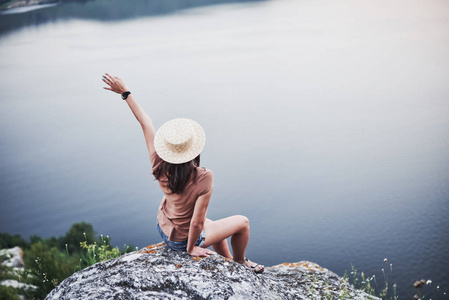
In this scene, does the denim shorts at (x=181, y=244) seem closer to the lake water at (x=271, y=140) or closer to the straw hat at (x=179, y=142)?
the straw hat at (x=179, y=142)

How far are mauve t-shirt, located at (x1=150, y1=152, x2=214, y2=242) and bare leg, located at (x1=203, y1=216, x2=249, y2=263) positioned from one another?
24 centimetres

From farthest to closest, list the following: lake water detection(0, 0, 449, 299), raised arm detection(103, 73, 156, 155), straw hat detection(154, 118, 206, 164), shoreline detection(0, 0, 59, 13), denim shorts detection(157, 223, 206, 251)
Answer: shoreline detection(0, 0, 59, 13), lake water detection(0, 0, 449, 299), raised arm detection(103, 73, 156, 155), denim shorts detection(157, 223, 206, 251), straw hat detection(154, 118, 206, 164)

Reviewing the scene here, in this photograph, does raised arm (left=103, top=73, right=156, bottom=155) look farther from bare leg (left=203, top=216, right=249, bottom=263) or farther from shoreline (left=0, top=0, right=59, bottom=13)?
shoreline (left=0, top=0, right=59, bottom=13)

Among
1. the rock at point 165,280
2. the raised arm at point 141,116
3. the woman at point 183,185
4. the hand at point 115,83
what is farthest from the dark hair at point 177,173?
the hand at point 115,83

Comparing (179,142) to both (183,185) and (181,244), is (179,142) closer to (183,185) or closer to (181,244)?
(183,185)

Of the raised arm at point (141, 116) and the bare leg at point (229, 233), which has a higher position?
A: the raised arm at point (141, 116)

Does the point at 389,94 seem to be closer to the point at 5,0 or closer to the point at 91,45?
the point at 91,45

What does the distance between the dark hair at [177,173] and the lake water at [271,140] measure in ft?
37.4

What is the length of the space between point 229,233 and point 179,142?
1.06 metres

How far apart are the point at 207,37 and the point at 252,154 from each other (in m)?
24.7

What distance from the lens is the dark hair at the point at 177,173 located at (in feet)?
9.23

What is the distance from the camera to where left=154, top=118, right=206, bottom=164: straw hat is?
2748mm

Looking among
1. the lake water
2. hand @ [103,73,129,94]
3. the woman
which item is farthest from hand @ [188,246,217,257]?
the lake water

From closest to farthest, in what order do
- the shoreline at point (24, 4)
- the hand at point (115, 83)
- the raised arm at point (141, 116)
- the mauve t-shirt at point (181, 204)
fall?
the mauve t-shirt at point (181, 204) < the raised arm at point (141, 116) < the hand at point (115, 83) < the shoreline at point (24, 4)
